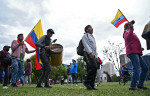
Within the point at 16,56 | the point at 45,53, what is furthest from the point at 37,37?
the point at 45,53

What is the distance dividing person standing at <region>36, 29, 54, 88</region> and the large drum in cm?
19

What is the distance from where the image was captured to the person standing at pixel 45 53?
6.06 metres

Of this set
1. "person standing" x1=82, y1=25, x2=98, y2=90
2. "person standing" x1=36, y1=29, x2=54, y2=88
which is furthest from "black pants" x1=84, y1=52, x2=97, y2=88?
"person standing" x1=36, y1=29, x2=54, y2=88

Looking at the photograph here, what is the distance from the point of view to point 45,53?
623cm

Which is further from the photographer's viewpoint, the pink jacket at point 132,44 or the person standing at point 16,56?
the person standing at point 16,56

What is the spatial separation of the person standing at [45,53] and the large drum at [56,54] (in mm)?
185

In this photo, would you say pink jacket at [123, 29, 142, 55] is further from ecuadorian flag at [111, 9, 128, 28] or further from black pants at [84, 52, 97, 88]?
ecuadorian flag at [111, 9, 128, 28]

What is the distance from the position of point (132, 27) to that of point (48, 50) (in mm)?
3549

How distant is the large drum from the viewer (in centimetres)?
621

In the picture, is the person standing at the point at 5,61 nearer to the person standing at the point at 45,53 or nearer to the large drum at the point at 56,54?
the person standing at the point at 45,53

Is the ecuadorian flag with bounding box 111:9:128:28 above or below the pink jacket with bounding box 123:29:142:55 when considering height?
above

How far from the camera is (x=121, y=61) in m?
43.1

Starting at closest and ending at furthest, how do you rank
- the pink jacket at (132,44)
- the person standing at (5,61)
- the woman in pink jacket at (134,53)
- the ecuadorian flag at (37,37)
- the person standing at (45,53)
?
the woman in pink jacket at (134,53), the pink jacket at (132,44), the person standing at (5,61), the person standing at (45,53), the ecuadorian flag at (37,37)

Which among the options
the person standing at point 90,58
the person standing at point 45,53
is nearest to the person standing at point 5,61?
the person standing at point 45,53
